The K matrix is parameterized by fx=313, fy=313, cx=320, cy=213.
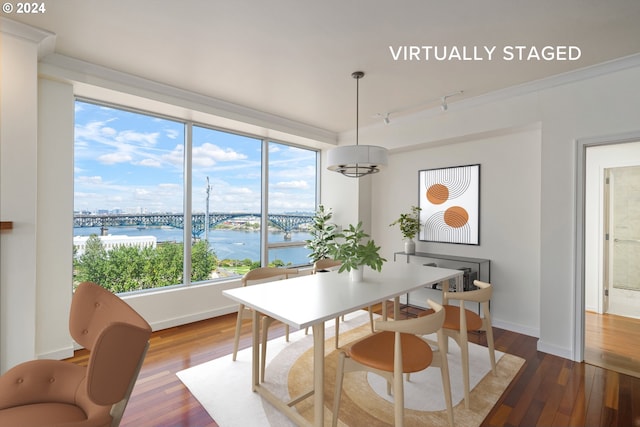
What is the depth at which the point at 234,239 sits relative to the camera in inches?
176

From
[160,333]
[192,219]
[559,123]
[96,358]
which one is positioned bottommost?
[160,333]

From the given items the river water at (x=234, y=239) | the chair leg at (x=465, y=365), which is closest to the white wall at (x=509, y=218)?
the chair leg at (x=465, y=365)

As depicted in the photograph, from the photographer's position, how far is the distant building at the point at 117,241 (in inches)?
127

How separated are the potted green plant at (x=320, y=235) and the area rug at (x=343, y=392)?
201cm

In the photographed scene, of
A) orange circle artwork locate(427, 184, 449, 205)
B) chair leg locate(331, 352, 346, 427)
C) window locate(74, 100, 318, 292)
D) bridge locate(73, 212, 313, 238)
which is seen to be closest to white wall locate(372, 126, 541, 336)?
orange circle artwork locate(427, 184, 449, 205)

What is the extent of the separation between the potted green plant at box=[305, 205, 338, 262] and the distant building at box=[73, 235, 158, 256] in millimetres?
2285

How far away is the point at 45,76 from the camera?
107 inches

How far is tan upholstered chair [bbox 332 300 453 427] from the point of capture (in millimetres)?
1638

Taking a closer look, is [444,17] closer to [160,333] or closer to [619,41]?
[619,41]

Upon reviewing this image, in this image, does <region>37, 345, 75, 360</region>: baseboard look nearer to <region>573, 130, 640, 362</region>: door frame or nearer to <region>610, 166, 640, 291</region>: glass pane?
<region>573, 130, 640, 362</region>: door frame

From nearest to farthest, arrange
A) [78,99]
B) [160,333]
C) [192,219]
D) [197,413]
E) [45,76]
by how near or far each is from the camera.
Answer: [197,413], [45,76], [78,99], [160,333], [192,219]

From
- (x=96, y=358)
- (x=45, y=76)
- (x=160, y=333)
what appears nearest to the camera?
(x=96, y=358)

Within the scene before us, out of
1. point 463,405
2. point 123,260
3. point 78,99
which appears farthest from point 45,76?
point 463,405

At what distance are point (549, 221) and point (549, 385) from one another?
1.47m
